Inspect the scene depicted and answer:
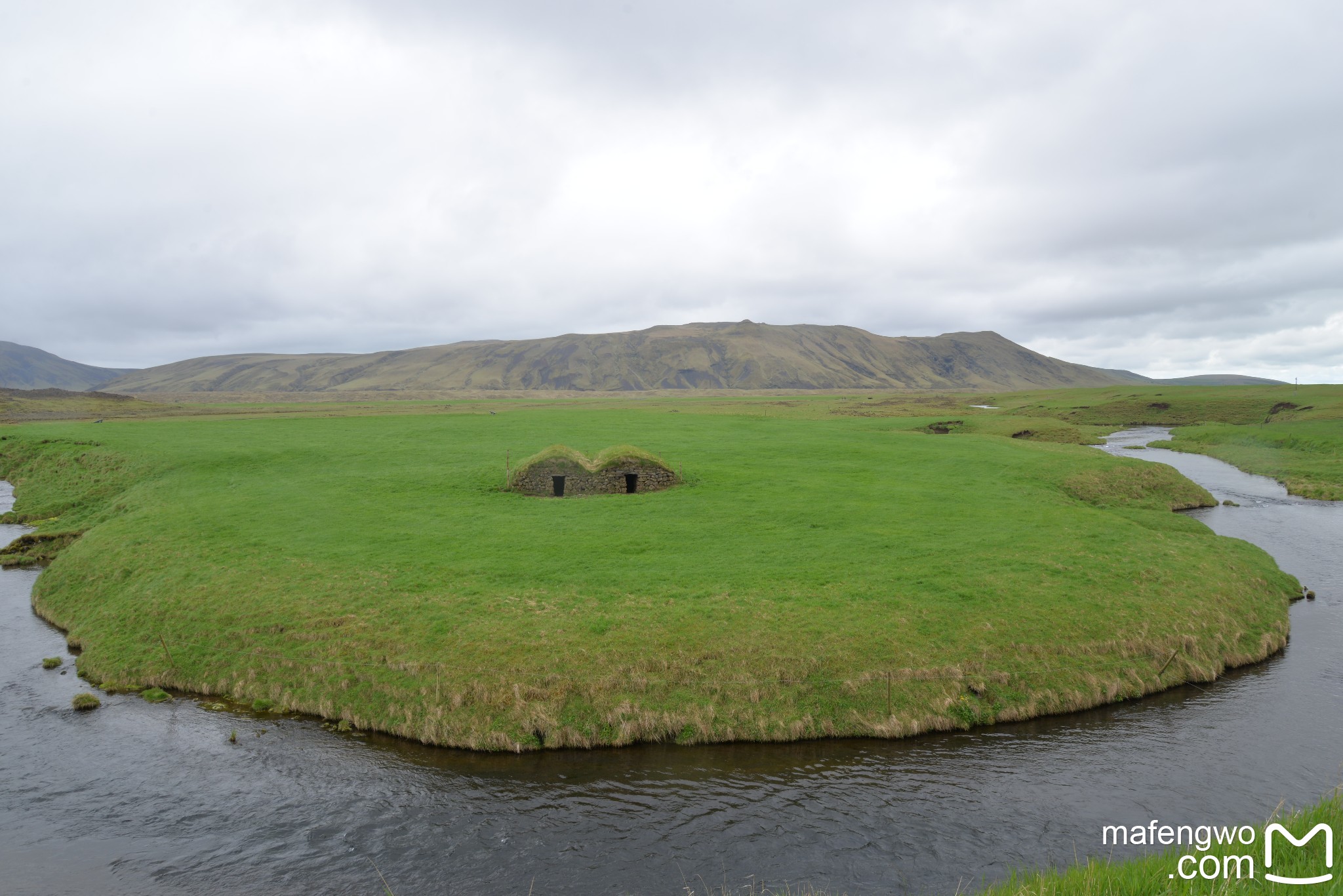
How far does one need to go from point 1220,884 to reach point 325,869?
18.9m

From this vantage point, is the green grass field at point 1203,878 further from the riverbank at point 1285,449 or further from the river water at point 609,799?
the riverbank at point 1285,449

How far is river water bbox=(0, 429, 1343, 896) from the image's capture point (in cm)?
1712

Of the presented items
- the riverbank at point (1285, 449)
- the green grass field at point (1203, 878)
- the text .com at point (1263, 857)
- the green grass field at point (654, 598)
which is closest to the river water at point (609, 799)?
the green grass field at point (654, 598)

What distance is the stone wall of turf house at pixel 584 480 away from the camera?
5212 cm

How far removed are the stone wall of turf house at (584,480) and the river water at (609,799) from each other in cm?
2846

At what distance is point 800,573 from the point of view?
33281 mm

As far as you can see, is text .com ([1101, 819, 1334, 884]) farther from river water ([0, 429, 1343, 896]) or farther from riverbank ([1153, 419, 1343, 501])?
riverbank ([1153, 419, 1343, 501])

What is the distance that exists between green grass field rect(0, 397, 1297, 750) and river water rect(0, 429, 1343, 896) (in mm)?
1451

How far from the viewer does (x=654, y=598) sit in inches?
1204

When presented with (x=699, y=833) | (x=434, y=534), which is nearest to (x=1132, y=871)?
(x=699, y=833)

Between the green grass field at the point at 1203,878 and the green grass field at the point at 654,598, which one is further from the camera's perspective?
the green grass field at the point at 654,598

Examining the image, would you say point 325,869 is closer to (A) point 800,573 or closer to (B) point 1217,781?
(A) point 800,573

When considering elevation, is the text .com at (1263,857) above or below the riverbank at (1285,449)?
below

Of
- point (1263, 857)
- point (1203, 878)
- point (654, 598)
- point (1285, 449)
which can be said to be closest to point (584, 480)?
point (654, 598)
